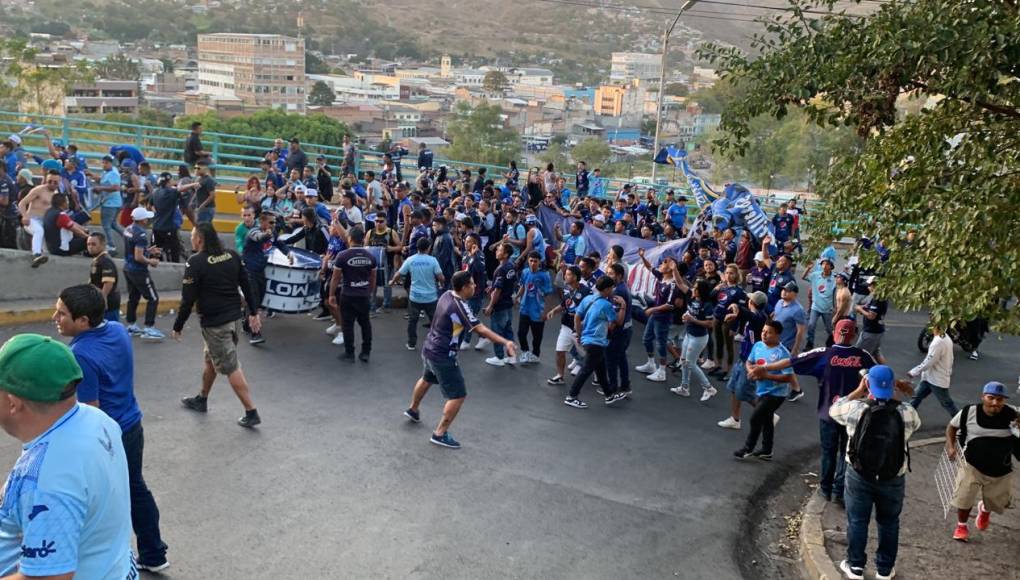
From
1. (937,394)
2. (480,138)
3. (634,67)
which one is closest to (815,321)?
(937,394)

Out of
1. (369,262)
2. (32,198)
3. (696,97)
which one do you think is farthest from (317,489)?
(696,97)

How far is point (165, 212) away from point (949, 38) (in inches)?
438

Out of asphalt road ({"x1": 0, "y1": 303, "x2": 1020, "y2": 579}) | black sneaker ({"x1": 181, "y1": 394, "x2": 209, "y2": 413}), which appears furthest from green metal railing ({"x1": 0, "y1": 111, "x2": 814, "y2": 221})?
black sneaker ({"x1": 181, "y1": 394, "x2": 209, "y2": 413})

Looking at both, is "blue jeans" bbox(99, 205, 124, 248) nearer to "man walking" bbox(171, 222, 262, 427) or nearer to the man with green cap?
"man walking" bbox(171, 222, 262, 427)

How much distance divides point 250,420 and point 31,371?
5.97 m

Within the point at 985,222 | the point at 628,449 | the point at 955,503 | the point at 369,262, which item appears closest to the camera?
the point at 985,222

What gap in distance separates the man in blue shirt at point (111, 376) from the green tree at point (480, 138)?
76.5 metres

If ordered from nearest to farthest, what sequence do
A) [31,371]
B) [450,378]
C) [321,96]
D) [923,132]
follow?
[31,371]
[923,132]
[450,378]
[321,96]

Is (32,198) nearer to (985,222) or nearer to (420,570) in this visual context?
(420,570)

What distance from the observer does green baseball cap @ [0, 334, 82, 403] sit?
2.95 m

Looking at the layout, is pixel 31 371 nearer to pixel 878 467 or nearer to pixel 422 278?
pixel 878 467

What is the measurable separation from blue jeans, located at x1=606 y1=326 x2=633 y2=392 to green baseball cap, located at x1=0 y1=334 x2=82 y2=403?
8154mm

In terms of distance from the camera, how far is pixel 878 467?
6.48 metres

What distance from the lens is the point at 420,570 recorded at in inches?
252
